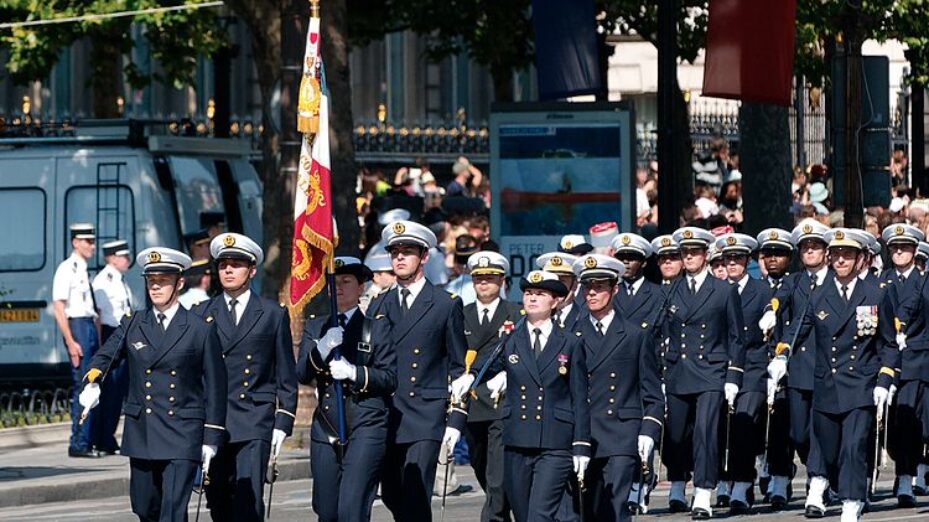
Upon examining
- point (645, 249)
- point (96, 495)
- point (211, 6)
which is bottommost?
point (96, 495)

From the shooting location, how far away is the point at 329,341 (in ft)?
47.5

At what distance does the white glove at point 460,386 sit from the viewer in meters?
14.9

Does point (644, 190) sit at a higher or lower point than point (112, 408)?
higher

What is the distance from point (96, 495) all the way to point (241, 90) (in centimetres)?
3610

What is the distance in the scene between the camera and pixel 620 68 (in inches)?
2093

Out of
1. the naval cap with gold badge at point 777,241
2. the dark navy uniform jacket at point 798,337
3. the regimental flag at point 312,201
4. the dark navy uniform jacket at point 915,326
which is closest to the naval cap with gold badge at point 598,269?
the regimental flag at point 312,201

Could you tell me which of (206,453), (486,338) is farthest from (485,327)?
(206,453)

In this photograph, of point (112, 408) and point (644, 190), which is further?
point (644, 190)

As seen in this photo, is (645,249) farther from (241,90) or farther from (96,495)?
(241,90)

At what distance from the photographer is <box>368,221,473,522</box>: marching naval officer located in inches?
584

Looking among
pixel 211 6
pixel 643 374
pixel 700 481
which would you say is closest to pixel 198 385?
pixel 643 374

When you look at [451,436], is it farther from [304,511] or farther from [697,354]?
[697,354]

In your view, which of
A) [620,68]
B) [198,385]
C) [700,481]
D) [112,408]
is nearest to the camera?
[198,385]

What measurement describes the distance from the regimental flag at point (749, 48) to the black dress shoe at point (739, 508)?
7605 millimetres
